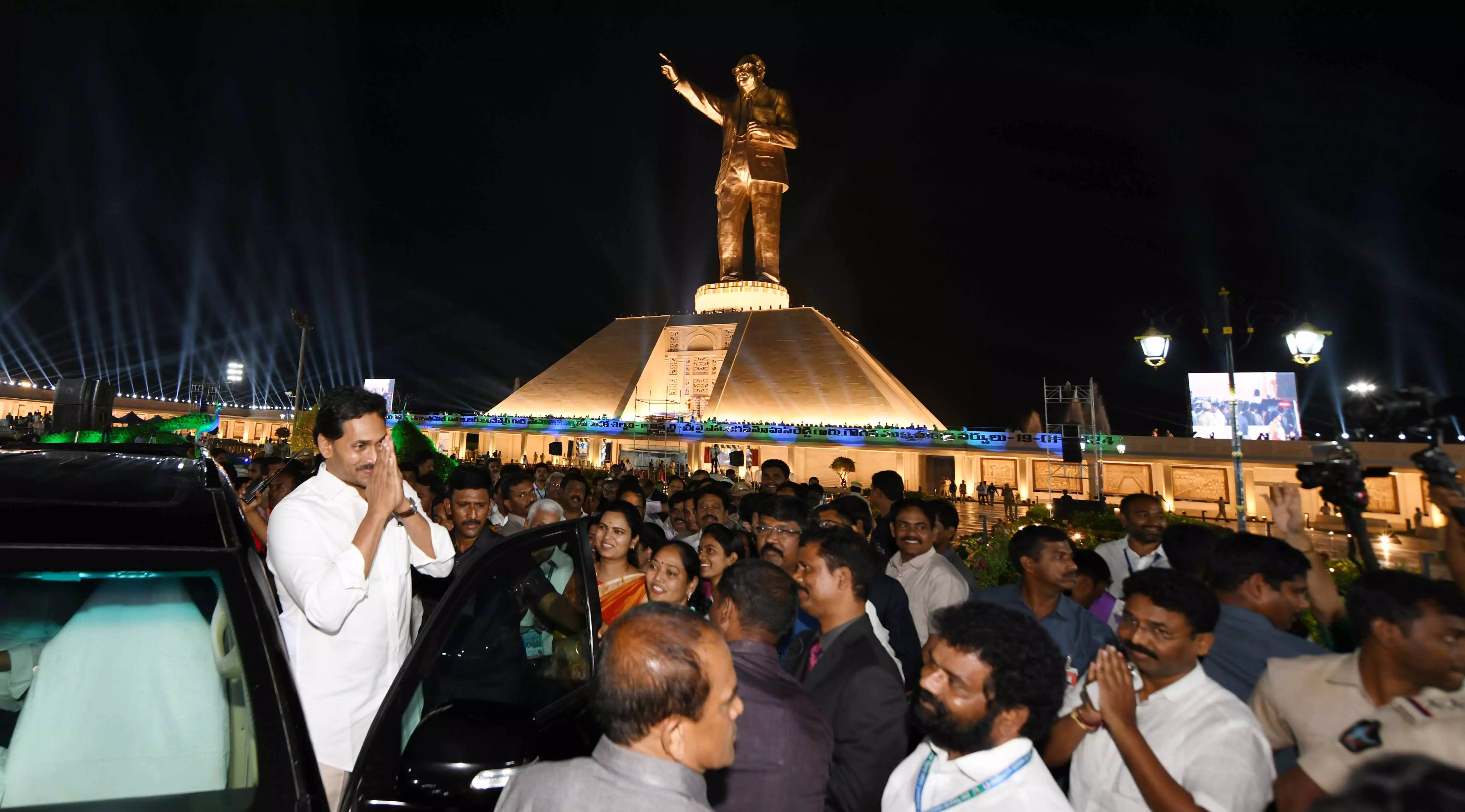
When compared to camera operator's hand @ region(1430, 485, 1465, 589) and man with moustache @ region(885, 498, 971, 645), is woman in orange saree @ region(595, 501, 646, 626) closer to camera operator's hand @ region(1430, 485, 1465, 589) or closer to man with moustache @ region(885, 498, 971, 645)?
man with moustache @ region(885, 498, 971, 645)

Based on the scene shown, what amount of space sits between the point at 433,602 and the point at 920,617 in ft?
8.71

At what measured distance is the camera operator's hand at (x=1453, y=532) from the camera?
8.10ft

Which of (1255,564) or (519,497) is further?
(519,497)

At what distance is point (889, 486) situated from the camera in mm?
5945

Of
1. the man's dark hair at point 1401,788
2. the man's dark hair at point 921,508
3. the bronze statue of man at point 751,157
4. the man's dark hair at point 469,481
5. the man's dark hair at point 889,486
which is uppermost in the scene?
the bronze statue of man at point 751,157

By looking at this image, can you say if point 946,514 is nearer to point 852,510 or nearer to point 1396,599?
point 852,510

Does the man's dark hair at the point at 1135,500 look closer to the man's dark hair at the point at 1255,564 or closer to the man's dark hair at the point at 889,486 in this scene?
the man's dark hair at the point at 889,486

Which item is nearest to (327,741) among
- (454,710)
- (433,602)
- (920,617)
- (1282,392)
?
A: (454,710)

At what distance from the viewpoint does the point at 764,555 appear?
11.9 feet

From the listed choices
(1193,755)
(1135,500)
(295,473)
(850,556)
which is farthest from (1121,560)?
(295,473)

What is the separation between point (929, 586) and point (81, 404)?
9.30 m

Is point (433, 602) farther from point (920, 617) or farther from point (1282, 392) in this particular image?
point (1282, 392)

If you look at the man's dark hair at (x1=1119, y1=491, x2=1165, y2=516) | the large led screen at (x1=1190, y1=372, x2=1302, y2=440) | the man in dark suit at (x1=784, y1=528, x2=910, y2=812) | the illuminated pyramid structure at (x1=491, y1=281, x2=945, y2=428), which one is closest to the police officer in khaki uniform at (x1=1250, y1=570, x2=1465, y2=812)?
the man in dark suit at (x1=784, y1=528, x2=910, y2=812)

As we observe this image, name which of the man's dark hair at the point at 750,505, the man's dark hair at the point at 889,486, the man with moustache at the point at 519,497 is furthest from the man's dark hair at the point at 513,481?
the man's dark hair at the point at 889,486
